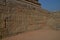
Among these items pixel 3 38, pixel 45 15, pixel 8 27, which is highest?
pixel 45 15

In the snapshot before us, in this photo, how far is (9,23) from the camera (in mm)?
10891

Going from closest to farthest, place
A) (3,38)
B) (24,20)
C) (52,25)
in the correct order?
(3,38) → (24,20) → (52,25)

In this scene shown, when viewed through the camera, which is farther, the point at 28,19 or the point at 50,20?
the point at 50,20

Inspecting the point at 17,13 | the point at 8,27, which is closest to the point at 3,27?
the point at 8,27

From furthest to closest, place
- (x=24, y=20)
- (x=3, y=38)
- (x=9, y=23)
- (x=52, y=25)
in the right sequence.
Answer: (x=52, y=25) → (x=24, y=20) → (x=9, y=23) → (x=3, y=38)

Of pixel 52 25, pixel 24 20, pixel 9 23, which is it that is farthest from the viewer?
pixel 52 25

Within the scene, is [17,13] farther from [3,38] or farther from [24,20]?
[3,38]

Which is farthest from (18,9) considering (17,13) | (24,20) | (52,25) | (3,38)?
(52,25)

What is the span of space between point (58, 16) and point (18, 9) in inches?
171

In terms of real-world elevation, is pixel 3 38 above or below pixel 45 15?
below

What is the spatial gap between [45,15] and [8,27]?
14.6 ft

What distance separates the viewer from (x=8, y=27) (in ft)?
35.2

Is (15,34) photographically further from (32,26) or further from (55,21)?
(55,21)

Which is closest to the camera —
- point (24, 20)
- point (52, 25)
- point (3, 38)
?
point (3, 38)
